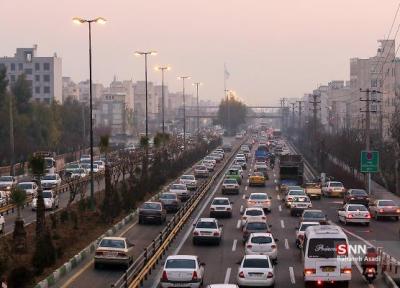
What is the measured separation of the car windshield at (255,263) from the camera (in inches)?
976

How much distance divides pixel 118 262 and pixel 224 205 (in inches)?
724

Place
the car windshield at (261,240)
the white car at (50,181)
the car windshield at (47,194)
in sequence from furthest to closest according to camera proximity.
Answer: the white car at (50,181)
the car windshield at (47,194)
the car windshield at (261,240)

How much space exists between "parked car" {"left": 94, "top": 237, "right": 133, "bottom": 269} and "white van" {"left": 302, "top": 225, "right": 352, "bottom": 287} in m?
6.65

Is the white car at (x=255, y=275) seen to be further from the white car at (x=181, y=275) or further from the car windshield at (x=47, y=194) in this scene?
the car windshield at (x=47, y=194)

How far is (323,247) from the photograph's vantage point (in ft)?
78.7

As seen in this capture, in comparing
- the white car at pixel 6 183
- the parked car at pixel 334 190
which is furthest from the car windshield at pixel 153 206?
the parked car at pixel 334 190

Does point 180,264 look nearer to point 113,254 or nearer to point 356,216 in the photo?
point 113,254

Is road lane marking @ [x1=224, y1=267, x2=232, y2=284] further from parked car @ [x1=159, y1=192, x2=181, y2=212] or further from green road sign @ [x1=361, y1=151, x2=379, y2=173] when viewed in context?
green road sign @ [x1=361, y1=151, x2=379, y2=173]

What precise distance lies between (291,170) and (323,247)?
41.2 metres

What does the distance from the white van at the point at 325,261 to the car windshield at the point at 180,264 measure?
325cm

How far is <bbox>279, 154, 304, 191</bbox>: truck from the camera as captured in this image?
212 feet

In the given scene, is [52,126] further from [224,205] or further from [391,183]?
[224,205]

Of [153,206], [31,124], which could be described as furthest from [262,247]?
[31,124]

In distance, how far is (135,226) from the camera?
4238 cm
